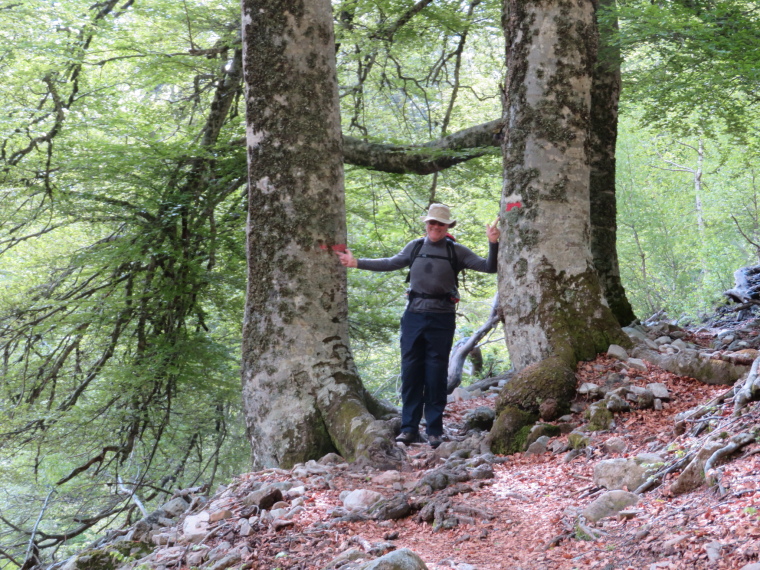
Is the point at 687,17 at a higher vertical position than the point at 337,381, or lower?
higher

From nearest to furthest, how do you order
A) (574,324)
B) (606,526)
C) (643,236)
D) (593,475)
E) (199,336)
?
1. (606,526)
2. (593,475)
3. (574,324)
4. (199,336)
5. (643,236)

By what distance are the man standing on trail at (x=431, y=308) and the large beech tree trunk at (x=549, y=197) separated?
33 cm

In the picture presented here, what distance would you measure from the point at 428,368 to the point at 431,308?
503 millimetres

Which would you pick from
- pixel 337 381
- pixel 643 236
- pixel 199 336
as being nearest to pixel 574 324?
pixel 337 381

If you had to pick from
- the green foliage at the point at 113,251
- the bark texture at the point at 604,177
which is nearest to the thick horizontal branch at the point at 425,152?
the bark texture at the point at 604,177

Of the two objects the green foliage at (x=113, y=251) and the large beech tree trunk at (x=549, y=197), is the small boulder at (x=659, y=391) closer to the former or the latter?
the large beech tree trunk at (x=549, y=197)

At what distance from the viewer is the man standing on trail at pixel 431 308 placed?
522cm

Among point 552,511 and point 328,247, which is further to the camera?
point 328,247

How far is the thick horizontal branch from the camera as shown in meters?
7.80

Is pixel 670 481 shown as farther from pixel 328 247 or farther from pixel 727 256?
→ pixel 727 256

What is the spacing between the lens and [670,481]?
2.78 meters

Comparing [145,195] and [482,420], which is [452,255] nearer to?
[482,420]

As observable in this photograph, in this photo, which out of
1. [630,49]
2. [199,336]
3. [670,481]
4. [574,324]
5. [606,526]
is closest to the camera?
[606,526]

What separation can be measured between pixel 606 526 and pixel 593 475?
70 cm
